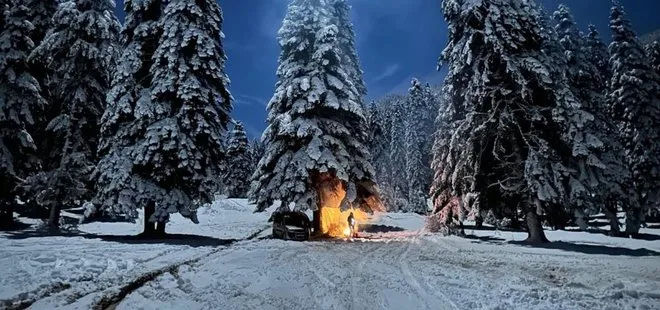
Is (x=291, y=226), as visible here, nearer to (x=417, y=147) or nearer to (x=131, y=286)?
(x=131, y=286)

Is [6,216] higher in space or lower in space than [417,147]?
lower

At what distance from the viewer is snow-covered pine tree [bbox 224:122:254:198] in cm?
7800

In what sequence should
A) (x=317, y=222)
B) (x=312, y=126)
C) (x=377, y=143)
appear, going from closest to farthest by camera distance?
(x=312, y=126) → (x=317, y=222) → (x=377, y=143)

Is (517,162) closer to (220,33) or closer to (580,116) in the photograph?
(580,116)

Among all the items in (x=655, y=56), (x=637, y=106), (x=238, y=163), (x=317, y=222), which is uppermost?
(x=655, y=56)

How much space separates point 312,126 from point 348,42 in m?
7.81

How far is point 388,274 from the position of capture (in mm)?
11836

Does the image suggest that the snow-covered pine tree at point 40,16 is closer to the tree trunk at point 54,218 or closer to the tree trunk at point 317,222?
the tree trunk at point 54,218

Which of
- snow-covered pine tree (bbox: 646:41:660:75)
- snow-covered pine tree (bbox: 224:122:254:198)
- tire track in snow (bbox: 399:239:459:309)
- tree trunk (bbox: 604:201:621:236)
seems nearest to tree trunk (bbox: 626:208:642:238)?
tree trunk (bbox: 604:201:621:236)

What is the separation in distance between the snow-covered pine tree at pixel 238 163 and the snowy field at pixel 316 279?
60.8 m

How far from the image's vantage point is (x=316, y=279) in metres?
11.0

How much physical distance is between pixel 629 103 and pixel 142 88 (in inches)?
1254

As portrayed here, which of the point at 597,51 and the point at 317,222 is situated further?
the point at 597,51

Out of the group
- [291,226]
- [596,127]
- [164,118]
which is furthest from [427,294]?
[596,127]
